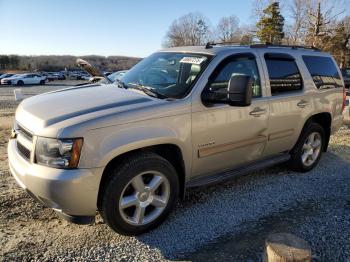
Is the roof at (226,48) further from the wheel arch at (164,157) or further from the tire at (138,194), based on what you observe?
the tire at (138,194)

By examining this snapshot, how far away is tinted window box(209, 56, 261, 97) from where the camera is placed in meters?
3.87

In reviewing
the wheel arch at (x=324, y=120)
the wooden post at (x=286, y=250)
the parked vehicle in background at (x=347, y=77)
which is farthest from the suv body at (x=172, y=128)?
the parked vehicle in background at (x=347, y=77)

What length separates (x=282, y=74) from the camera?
464cm

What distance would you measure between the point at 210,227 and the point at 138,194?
0.91 metres

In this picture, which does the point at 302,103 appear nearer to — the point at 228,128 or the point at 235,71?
the point at 235,71

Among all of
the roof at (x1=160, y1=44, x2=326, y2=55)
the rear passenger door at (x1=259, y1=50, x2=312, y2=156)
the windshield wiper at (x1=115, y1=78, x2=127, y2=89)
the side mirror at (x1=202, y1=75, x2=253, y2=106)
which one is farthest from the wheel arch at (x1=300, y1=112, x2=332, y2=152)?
the windshield wiper at (x1=115, y1=78, x2=127, y2=89)

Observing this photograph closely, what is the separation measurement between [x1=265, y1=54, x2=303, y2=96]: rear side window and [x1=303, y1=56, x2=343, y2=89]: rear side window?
0.38 metres

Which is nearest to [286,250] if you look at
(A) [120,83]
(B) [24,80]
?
(A) [120,83]

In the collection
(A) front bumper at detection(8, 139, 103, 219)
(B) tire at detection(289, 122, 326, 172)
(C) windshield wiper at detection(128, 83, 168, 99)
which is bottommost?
(B) tire at detection(289, 122, 326, 172)

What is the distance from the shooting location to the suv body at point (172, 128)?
2.93 m

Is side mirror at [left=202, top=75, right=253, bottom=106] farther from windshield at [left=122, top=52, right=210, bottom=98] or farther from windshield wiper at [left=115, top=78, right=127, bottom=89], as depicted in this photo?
windshield wiper at [left=115, top=78, right=127, bottom=89]

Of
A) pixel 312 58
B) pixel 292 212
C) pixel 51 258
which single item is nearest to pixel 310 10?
pixel 312 58

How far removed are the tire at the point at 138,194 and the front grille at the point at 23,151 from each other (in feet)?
2.57

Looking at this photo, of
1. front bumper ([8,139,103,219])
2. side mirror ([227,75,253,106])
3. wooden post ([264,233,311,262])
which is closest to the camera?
wooden post ([264,233,311,262])
